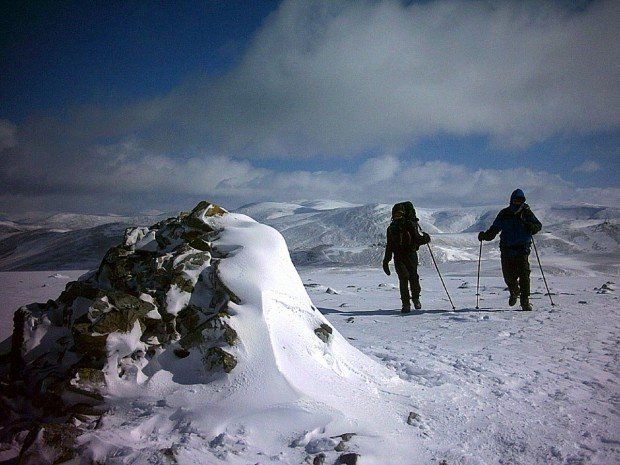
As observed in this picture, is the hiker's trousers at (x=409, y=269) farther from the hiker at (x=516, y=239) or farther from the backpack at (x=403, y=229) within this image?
the hiker at (x=516, y=239)

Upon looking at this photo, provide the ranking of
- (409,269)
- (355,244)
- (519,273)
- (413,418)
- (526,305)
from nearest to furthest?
1. (413,418)
2. (526,305)
3. (519,273)
4. (409,269)
5. (355,244)

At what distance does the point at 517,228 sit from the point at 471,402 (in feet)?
18.4

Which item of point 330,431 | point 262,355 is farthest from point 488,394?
point 262,355

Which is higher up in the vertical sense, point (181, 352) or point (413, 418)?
point (181, 352)

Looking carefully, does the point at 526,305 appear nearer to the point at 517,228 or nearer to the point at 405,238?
the point at 517,228

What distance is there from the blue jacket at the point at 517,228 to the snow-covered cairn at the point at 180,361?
5.41 metres

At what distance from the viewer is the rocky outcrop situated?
259 cm

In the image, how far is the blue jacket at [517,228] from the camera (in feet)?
24.8

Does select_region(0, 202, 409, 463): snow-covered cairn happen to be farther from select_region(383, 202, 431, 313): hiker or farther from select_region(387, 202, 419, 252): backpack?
select_region(387, 202, 419, 252): backpack

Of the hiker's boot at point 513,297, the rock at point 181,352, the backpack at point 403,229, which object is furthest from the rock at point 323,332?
the hiker's boot at point 513,297

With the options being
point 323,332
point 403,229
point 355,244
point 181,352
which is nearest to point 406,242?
point 403,229

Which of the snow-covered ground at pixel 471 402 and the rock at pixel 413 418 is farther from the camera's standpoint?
the rock at pixel 413 418

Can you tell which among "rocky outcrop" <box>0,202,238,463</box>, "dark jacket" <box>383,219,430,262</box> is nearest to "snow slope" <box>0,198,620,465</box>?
"rocky outcrop" <box>0,202,238,463</box>

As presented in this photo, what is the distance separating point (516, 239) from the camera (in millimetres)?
7621
